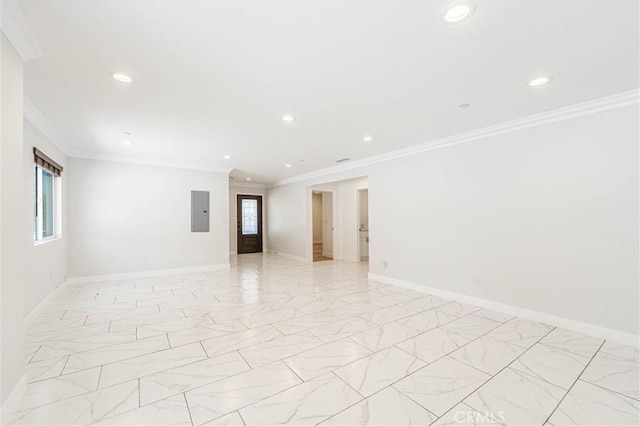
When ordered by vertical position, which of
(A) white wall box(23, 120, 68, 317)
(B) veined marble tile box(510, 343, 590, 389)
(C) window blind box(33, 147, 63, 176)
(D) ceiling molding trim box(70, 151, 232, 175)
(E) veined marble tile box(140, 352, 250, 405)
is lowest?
(B) veined marble tile box(510, 343, 590, 389)

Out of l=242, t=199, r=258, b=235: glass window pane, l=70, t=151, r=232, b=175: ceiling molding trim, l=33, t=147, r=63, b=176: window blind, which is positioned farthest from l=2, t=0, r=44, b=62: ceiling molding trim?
l=242, t=199, r=258, b=235: glass window pane

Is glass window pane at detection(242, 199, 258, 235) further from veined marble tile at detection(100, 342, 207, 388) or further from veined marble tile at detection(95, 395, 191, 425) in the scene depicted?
veined marble tile at detection(95, 395, 191, 425)

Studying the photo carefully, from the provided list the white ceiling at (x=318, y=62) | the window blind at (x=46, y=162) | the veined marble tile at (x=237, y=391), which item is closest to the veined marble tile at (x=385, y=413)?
the veined marble tile at (x=237, y=391)

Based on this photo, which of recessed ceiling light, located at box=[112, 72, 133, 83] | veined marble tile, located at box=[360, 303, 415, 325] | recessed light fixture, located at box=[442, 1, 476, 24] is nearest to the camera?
recessed light fixture, located at box=[442, 1, 476, 24]

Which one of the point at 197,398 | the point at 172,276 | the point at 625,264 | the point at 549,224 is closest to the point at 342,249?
the point at 172,276

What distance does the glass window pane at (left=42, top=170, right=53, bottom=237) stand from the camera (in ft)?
14.1

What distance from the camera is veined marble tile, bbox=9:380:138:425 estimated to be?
5.74ft

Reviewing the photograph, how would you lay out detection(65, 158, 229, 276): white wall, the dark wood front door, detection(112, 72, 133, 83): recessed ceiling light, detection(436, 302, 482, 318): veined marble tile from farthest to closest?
the dark wood front door
detection(65, 158, 229, 276): white wall
detection(436, 302, 482, 318): veined marble tile
detection(112, 72, 133, 83): recessed ceiling light

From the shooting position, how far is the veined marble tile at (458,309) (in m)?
3.70

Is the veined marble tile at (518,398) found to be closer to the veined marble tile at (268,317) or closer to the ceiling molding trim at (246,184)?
the veined marble tile at (268,317)

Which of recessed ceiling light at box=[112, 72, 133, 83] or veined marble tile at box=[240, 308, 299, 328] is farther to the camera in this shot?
veined marble tile at box=[240, 308, 299, 328]

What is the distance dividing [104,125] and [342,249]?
20.2 feet

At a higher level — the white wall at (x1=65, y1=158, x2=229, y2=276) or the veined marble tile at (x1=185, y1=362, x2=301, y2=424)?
the white wall at (x1=65, y1=158, x2=229, y2=276)

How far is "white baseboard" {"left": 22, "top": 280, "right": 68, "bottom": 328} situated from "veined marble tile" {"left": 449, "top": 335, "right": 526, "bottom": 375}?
15.4 ft
